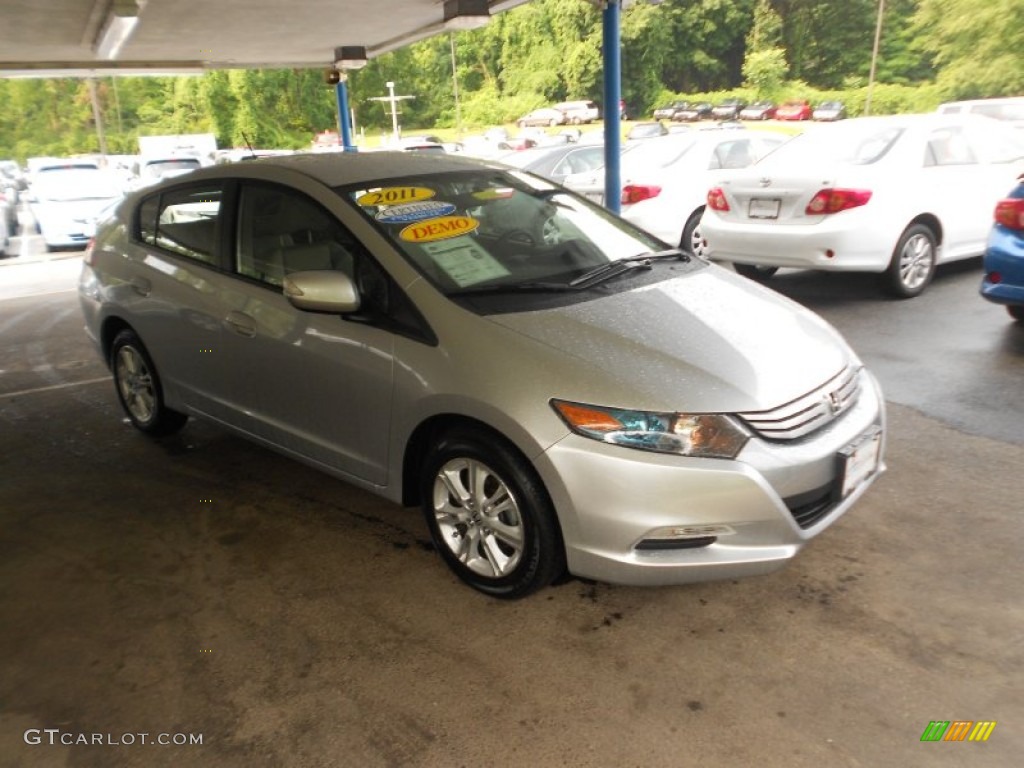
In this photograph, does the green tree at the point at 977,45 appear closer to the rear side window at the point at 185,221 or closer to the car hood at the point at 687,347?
the car hood at the point at 687,347

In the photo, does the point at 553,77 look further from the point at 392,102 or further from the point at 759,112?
the point at 759,112

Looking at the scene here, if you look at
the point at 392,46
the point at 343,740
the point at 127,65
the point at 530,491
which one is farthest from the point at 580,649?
the point at 127,65

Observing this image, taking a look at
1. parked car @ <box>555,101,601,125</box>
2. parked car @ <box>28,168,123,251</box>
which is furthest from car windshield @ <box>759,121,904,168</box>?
parked car @ <box>555,101,601,125</box>

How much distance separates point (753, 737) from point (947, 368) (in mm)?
3759

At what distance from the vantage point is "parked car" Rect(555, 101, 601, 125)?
169 feet

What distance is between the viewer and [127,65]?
12664 millimetres

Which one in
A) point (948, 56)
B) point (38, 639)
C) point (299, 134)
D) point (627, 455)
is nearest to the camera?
point (627, 455)

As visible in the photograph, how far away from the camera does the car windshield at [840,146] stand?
21.8 ft

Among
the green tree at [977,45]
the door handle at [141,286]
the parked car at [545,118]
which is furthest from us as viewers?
the parked car at [545,118]

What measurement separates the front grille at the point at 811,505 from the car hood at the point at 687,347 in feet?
1.09

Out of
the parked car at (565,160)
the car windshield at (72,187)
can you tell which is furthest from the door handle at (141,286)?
the car windshield at (72,187)

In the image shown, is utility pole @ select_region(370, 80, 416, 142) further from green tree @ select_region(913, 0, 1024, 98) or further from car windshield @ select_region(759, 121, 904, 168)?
car windshield @ select_region(759, 121, 904, 168)

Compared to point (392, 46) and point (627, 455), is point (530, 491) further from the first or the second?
point (392, 46)

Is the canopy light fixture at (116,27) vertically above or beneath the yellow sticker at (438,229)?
above
